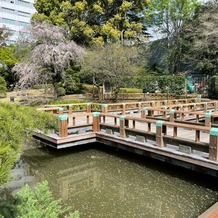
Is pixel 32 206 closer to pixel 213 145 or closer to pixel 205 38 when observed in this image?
pixel 213 145

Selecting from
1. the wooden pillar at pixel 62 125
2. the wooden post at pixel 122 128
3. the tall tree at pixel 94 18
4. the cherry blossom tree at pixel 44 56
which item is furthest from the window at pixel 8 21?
the wooden post at pixel 122 128

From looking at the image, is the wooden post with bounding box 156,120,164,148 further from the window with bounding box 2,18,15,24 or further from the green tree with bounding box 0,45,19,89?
the window with bounding box 2,18,15,24

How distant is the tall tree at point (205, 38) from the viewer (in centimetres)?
1633

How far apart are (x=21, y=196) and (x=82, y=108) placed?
933 centimetres

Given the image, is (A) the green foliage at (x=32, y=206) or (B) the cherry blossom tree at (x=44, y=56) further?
(B) the cherry blossom tree at (x=44, y=56)

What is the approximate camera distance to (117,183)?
444 centimetres

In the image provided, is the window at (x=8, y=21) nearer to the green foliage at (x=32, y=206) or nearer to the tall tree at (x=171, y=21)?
the tall tree at (x=171, y=21)

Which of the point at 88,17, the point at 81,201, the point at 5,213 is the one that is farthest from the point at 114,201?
the point at 88,17

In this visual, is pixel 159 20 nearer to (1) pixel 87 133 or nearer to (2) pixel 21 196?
(1) pixel 87 133

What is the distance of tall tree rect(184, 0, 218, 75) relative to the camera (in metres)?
16.3

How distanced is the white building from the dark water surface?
32450 mm

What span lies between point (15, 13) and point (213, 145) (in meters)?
39.1

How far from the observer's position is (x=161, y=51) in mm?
24453

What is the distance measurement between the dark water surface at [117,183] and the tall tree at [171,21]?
17474 mm
